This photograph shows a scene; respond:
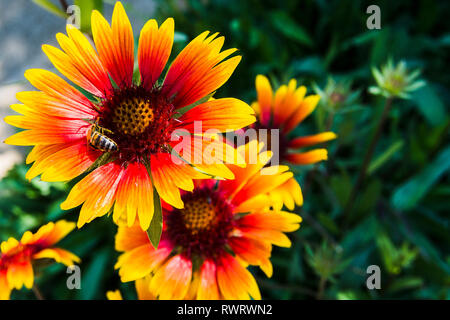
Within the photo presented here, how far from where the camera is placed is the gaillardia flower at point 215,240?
0.70 m

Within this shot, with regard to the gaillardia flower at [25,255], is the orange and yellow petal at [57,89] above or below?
above

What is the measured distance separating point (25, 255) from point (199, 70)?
1.53ft

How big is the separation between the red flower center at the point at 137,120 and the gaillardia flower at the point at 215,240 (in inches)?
5.0

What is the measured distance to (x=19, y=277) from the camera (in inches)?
28.0

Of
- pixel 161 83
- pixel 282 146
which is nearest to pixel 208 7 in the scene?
pixel 282 146

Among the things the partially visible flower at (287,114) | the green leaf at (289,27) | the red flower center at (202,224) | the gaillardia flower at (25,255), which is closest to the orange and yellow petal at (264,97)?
the partially visible flower at (287,114)

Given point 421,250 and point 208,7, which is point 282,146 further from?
point 208,7

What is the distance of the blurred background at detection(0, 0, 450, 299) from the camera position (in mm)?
1236

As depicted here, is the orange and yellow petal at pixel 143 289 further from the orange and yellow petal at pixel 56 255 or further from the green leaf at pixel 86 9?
the green leaf at pixel 86 9

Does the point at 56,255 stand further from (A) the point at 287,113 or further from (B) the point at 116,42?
(A) the point at 287,113

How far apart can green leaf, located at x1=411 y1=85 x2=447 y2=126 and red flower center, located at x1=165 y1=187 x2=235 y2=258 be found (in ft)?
3.37

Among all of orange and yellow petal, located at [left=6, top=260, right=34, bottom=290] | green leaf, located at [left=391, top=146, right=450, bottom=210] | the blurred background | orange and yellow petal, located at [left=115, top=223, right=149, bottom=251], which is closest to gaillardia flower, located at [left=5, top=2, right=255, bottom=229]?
orange and yellow petal, located at [left=115, top=223, right=149, bottom=251]

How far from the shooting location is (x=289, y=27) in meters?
1.65

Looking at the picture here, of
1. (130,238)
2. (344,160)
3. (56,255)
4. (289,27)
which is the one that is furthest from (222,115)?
(289,27)
